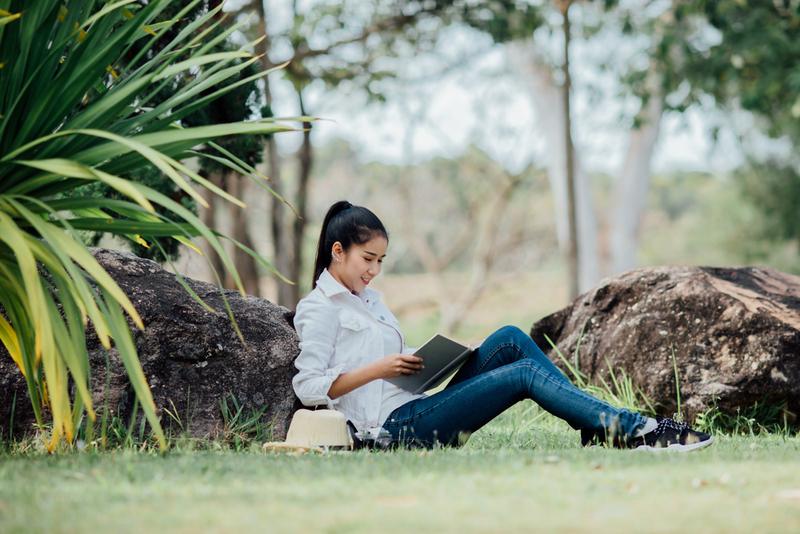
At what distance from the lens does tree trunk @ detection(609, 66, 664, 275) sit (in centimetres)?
1623

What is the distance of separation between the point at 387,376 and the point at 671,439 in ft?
3.54

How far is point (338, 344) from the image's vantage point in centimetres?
421

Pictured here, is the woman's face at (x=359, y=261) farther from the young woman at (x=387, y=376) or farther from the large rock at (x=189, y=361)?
the large rock at (x=189, y=361)

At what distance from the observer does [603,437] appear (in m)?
4.11

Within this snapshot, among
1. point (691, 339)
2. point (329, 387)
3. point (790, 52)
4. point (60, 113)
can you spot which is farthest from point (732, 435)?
point (790, 52)

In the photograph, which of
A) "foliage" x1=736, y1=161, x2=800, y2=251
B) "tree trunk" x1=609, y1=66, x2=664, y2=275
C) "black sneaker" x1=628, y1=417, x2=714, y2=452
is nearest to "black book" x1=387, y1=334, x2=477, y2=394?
"black sneaker" x1=628, y1=417, x2=714, y2=452

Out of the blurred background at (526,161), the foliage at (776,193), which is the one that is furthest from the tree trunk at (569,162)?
the foliage at (776,193)

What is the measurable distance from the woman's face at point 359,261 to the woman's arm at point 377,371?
0.39m

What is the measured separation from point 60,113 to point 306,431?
1445 mm

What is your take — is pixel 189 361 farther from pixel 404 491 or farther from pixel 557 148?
pixel 557 148

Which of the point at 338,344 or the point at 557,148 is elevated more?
the point at 557,148

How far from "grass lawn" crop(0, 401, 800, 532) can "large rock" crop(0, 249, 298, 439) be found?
46cm

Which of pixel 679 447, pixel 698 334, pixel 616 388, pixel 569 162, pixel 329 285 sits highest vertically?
pixel 569 162

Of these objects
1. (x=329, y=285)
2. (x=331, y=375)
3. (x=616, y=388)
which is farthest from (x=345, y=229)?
(x=616, y=388)
